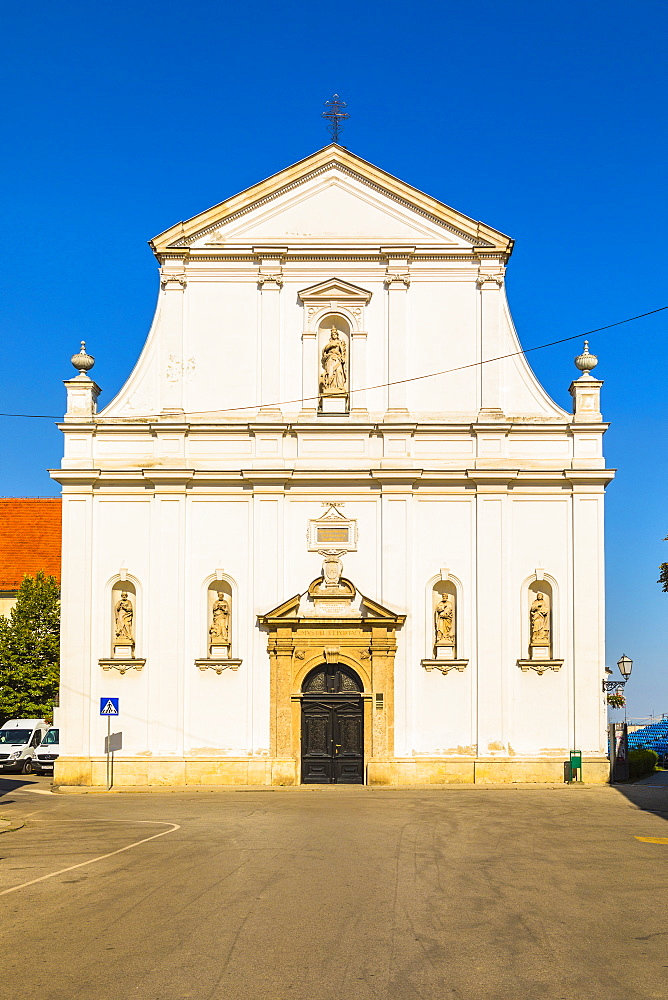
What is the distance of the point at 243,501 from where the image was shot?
95.1 feet

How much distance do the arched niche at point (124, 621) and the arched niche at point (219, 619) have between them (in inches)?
68.6

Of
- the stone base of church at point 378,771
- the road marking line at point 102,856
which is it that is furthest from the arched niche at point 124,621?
the road marking line at point 102,856

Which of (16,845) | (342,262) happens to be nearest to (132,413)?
(342,262)

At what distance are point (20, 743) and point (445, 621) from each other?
50.9 feet

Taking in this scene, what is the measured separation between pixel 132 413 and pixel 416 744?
34.1ft

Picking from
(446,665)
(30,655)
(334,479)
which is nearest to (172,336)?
(334,479)

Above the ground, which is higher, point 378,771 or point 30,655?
point 30,655

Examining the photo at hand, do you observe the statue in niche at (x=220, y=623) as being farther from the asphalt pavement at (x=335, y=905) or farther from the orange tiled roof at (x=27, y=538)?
the orange tiled roof at (x=27, y=538)

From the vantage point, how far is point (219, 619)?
2848 cm

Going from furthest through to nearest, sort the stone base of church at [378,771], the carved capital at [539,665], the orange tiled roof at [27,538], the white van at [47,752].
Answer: the orange tiled roof at [27,538] → the white van at [47,752] → the carved capital at [539,665] → the stone base of church at [378,771]

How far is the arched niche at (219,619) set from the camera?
2839 cm

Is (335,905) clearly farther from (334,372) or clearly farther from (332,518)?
(334,372)

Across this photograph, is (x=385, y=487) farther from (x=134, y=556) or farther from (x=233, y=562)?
(x=134, y=556)

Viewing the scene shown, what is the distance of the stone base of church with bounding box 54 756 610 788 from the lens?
91.4 ft
